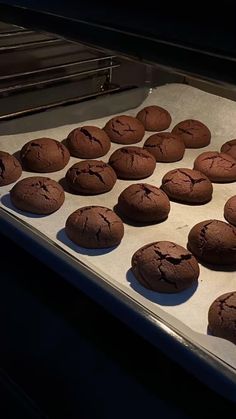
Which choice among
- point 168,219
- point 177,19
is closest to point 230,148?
point 168,219

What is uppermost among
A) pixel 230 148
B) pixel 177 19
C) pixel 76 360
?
pixel 177 19

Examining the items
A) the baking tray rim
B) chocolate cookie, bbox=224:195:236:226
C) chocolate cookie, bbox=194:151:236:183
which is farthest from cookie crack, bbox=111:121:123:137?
the baking tray rim

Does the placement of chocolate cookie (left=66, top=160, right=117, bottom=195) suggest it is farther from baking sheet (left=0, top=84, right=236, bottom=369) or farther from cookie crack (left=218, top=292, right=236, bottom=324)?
cookie crack (left=218, top=292, right=236, bottom=324)

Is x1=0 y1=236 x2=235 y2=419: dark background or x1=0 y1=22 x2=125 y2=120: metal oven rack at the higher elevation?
x1=0 y1=22 x2=125 y2=120: metal oven rack

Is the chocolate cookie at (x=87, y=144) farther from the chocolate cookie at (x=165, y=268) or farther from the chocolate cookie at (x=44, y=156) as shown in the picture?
the chocolate cookie at (x=165, y=268)

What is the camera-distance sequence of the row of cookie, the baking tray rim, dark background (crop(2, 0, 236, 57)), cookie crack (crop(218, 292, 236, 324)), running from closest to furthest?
dark background (crop(2, 0, 236, 57)), the baking tray rim, cookie crack (crop(218, 292, 236, 324)), the row of cookie

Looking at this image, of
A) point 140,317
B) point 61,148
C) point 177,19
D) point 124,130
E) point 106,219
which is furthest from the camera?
point 124,130

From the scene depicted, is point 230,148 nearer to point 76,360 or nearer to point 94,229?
point 94,229
